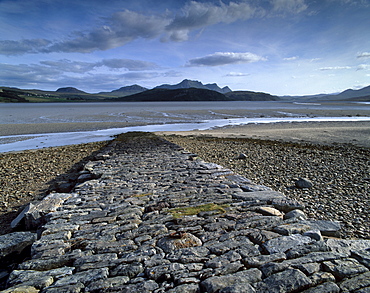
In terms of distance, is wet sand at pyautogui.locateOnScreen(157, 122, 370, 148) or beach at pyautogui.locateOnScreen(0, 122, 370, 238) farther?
wet sand at pyautogui.locateOnScreen(157, 122, 370, 148)

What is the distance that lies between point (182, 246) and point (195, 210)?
1.15 metres

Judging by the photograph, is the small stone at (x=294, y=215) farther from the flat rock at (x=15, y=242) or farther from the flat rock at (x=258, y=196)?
the flat rock at (x=15, y=242)

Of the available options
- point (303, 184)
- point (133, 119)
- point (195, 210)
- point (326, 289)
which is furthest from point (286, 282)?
point (133, 119)

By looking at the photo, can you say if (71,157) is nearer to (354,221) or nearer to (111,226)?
(111,226)

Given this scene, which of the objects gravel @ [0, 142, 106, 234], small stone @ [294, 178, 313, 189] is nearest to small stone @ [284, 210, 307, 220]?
small stone @ [294, 178, 313, 189]

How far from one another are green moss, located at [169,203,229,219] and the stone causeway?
0.8 inches

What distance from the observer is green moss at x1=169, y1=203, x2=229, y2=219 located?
4.16 metres

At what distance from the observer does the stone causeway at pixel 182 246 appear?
8.49 ft

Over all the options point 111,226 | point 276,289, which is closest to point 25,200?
point 111,226

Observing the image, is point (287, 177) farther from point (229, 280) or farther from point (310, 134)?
point (310, 134)

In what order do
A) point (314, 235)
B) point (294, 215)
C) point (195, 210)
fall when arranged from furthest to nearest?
point (195, 210), point (294, 215), point (314, 235)

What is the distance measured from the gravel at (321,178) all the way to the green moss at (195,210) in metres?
2.29

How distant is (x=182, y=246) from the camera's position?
3.19 metres

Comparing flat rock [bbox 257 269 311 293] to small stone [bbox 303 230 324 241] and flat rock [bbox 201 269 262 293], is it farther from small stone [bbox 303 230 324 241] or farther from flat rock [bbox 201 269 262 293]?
small stone [bbox 303 230 324 241]
